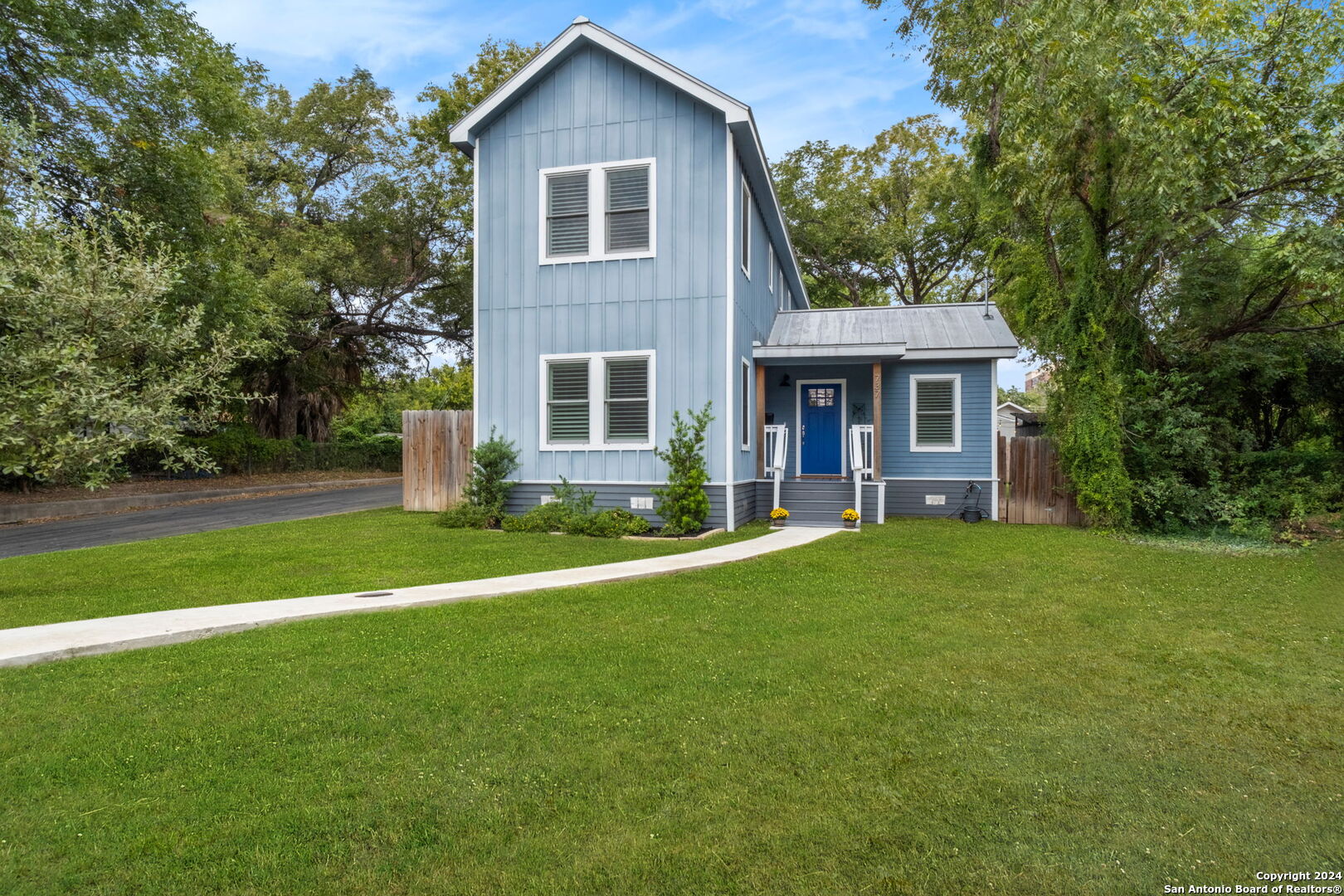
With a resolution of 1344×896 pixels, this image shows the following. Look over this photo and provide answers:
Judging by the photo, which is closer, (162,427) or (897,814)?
(897,814)

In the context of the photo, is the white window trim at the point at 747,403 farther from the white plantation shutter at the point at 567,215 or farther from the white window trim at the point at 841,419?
the white plantation shutter at the point at 567,215

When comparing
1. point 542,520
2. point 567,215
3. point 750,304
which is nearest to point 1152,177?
point 750,304

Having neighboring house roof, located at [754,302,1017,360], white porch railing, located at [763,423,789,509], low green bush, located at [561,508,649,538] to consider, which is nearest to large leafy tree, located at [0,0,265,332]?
low green bush, located at [561,508,649,538]

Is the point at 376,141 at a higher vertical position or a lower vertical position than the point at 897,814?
higher

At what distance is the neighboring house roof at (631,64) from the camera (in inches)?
441

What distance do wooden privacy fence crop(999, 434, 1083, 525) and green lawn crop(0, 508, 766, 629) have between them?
502cm

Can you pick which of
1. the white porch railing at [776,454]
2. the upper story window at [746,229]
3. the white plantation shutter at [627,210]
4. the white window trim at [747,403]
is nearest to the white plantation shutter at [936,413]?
the white porch railing at [776,454]

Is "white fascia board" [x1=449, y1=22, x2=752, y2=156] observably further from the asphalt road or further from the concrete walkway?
the asphalt road

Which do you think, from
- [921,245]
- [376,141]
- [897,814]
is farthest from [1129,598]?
[376,141]

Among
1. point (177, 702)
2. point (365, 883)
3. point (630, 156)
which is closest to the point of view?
point (365, 883)

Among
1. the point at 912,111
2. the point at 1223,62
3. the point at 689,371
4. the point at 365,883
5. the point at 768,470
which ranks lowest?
the point at 365,883

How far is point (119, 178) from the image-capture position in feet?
44.0

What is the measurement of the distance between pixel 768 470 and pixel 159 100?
1353cm

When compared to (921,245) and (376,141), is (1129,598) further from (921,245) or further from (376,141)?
(376,141)
